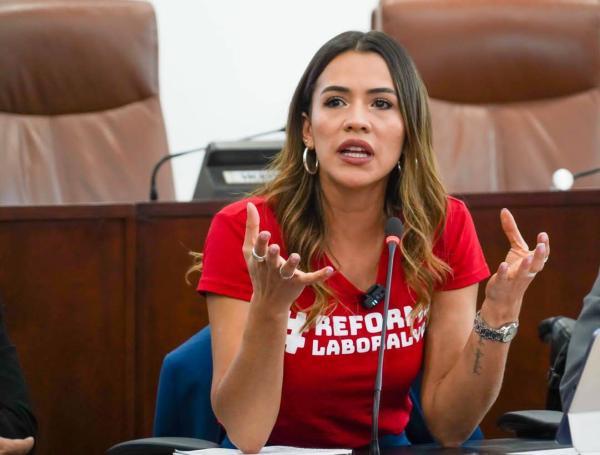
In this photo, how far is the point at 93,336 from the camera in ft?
8.14

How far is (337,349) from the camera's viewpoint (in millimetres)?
1802

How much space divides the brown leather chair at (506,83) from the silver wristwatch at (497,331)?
171cm

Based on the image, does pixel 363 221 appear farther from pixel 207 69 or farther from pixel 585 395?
pixel 207 69

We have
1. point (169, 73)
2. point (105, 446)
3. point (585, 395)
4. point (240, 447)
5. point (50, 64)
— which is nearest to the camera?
point (585, 395)

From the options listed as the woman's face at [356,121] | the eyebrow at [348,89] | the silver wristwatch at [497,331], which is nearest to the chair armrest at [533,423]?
the silver wristwatch at [497,331]

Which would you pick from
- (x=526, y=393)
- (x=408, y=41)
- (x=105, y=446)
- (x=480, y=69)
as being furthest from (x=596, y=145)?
(x=105, y=446)

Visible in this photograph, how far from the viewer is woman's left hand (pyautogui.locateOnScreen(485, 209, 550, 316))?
158cm

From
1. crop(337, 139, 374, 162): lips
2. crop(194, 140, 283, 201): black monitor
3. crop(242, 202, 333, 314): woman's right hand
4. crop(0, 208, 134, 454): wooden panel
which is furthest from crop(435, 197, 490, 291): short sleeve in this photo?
crop(194, 140, 283, 201): black monitor

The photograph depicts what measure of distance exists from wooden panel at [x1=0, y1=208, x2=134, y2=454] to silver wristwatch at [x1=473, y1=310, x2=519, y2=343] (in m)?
1.01

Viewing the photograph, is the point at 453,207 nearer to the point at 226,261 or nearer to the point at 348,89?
the point at 348,89

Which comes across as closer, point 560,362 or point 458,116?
point 560,362

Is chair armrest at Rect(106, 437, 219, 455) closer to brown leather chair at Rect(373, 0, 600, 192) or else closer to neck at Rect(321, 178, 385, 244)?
neck at Rect(321, 178, 385, 244)

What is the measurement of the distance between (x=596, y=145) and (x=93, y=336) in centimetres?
179

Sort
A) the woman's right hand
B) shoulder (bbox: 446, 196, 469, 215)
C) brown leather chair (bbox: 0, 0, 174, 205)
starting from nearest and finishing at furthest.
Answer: the woman's right hand < shoulder (bbox: 446, 196, 469, 215) < brown leather chair (bbox: 0, 0, 174, 205)
